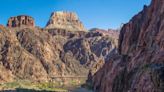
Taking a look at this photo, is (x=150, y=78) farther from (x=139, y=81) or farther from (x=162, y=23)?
(x=162, y=23)

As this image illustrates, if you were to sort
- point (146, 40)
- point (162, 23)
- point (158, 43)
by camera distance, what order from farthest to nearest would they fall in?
1. point (146, 40)
2. point (162, 23)
3. point (158, 43)

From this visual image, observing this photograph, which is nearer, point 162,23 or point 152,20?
point 162,23

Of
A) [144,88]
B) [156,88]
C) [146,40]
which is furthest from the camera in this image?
[146,40]

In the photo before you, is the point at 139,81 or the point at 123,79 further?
the point at 123,79

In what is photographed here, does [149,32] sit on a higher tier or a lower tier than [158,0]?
lower

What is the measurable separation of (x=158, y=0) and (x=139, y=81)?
98142mm

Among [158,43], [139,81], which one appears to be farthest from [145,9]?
[139,81]

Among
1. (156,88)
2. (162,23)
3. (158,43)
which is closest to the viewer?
(156,88)

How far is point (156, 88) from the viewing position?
61.0m

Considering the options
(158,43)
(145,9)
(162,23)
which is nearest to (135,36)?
(145,9)

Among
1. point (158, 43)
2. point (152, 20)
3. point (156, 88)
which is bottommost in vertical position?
point (156, 88)

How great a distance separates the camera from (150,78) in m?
64.8

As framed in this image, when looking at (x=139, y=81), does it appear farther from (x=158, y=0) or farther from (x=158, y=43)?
(x=158, y=0)

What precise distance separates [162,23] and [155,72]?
76.7 metres
